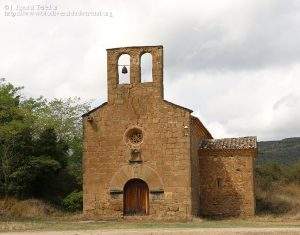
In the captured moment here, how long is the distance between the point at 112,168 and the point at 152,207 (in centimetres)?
296

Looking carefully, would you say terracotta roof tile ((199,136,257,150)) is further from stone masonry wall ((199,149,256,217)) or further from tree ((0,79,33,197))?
tree ((0,79,33,197))

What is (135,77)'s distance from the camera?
29.7 meters

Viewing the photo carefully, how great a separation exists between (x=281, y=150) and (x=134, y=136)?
47.5m

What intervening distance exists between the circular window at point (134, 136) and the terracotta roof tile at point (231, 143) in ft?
14.1

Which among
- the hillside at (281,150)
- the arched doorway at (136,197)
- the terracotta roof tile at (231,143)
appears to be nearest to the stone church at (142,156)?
the arched doorway at (136,197)

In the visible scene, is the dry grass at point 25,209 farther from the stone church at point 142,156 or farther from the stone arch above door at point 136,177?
the stone arch above door at point 136,177

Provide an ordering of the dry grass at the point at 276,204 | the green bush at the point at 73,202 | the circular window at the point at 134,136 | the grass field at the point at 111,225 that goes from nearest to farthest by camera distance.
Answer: the grass field at the point at 111,225 < the circular window at the point at 134,136 < the dry grass at the point at 276,204 < the green bush at the point at 73,202

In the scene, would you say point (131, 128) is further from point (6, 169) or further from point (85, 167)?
point (6, 169)

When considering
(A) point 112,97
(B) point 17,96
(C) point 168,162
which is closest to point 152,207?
(C) point 168,162

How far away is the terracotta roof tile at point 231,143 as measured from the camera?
31.3m

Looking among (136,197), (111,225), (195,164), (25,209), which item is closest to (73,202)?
(25,209)

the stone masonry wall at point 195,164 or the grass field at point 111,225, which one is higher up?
the stone masonry wall at point 195,164

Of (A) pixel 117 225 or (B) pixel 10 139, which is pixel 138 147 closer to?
(A) pixel 117 225

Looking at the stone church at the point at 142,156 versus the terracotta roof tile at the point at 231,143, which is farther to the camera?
the terracotta roof tile at the point at 231,143
